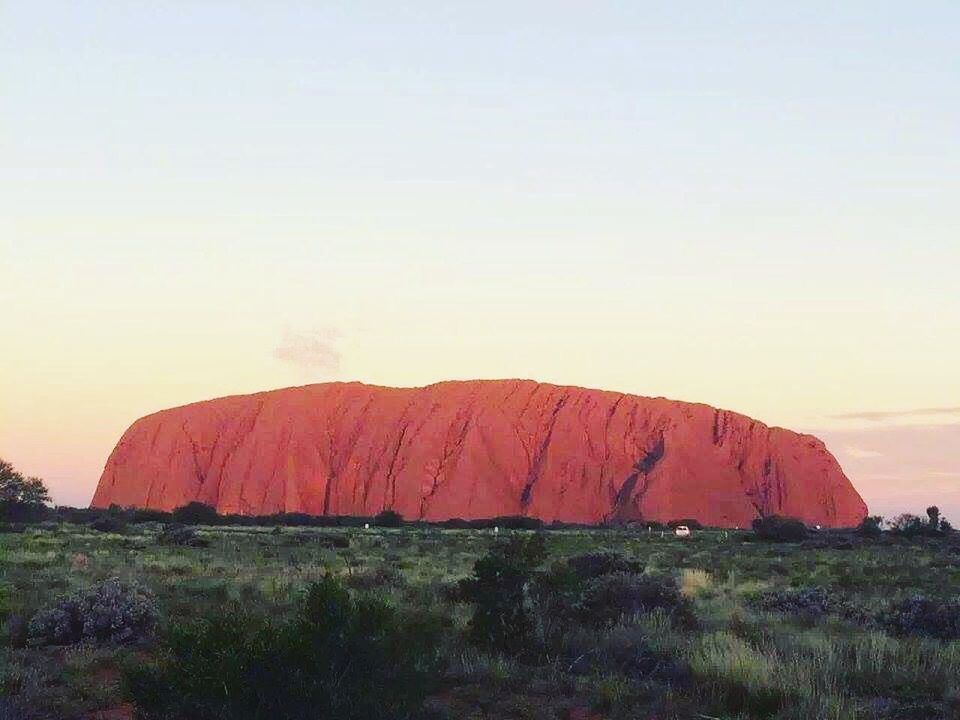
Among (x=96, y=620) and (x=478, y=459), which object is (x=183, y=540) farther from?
(x=478, y=459)

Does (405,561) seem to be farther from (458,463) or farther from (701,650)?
(458,463)

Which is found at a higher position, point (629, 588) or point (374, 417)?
point (374, 417)

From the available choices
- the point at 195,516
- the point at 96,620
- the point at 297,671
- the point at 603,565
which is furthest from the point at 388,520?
the point at 297,671

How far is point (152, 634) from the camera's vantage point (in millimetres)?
12219

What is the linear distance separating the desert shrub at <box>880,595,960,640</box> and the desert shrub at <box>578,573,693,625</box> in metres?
2.79

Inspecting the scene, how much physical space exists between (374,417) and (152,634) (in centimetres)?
10722

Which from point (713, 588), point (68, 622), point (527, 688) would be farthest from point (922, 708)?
point (713, 588)

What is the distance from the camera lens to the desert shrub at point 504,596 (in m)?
11.0

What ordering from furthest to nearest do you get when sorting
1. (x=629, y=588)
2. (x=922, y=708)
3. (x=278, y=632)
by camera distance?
(x=629, y=588) < (x=922, y=708) < (x=278, y=632)

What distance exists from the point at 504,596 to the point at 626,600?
9.60 feet

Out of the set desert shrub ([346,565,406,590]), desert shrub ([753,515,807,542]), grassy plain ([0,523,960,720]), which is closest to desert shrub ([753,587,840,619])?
grassy plain ([0,523,960,720])

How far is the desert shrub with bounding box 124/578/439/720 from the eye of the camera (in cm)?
655

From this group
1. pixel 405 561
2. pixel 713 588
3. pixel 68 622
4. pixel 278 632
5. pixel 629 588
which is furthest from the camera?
pixel 405 561

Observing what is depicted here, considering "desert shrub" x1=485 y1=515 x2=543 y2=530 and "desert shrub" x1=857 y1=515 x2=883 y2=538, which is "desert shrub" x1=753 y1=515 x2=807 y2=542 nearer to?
"desert shrub" x1=857 y1=515 x2=883 y2=538
